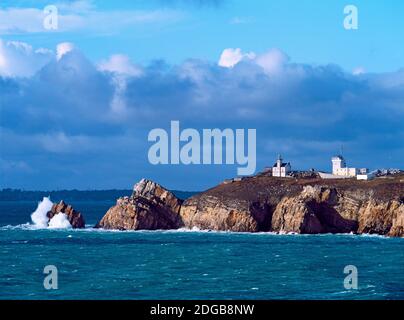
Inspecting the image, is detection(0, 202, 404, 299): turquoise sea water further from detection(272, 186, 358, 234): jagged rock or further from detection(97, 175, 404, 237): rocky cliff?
detection(97, 175, 404, 237): rocky cliff

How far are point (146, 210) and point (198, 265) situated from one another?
217 feet

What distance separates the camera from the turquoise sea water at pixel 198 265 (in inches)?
3947

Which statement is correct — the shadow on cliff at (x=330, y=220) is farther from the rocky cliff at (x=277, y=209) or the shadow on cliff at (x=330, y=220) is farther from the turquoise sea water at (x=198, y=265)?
the turquoise sea water at (x=198, y=265)

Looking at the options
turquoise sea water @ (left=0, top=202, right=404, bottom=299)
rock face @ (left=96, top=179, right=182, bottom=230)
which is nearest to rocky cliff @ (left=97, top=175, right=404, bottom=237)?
rock face @ (left=96, top=179, right=182, bottom=230)

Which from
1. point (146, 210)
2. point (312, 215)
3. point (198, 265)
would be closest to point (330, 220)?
point (312, 215)

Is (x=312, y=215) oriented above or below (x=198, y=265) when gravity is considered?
above

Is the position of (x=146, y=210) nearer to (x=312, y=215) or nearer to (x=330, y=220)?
(x=312, y=215)

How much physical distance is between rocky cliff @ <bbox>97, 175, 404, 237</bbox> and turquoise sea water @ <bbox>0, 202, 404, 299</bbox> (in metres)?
5.85

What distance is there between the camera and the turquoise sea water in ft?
329

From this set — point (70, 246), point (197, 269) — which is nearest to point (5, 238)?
point (70, 246)

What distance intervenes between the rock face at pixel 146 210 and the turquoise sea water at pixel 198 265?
8.32 m

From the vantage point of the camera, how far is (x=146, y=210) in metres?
193
